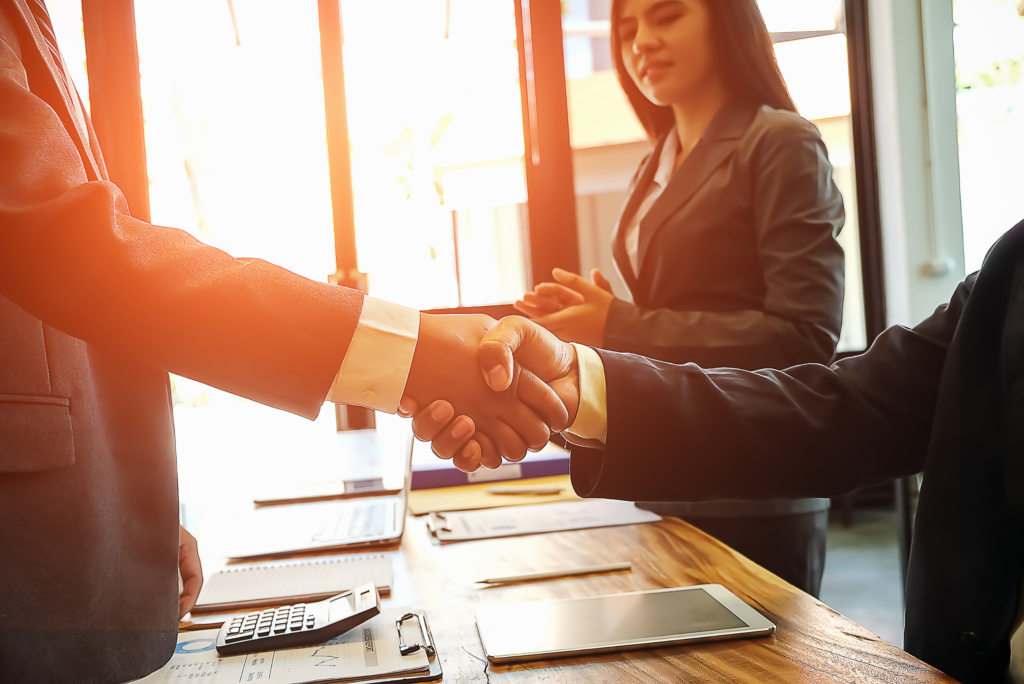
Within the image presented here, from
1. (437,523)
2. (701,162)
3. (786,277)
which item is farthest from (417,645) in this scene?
(701,162)

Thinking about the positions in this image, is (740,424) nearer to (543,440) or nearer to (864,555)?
(543,440)

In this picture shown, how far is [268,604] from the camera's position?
917 millimetres

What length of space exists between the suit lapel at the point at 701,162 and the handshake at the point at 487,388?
0.63m

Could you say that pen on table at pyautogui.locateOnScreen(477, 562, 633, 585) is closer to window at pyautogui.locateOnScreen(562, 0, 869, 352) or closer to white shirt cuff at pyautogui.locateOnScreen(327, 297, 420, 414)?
white shirt cuff at pyautogui.locateOnScreen(327, 297, 420, 414)

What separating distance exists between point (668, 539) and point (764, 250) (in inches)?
22.9

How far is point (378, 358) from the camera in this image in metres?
0.85

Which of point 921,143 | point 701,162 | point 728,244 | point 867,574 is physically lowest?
point 867,574

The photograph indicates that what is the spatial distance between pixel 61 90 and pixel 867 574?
10.7 feet

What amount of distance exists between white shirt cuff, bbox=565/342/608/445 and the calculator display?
1.08 feet

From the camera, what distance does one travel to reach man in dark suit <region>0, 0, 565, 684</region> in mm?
633

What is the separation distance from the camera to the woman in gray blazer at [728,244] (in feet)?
4.40

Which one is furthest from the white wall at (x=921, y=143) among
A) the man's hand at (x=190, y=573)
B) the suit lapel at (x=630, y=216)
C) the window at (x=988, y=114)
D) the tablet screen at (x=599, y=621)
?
the man's hand at (x=190, y=573)

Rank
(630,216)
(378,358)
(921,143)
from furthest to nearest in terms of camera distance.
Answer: (921,143) → (630,216) → (378,358)

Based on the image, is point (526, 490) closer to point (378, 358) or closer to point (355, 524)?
point (355, 524)
